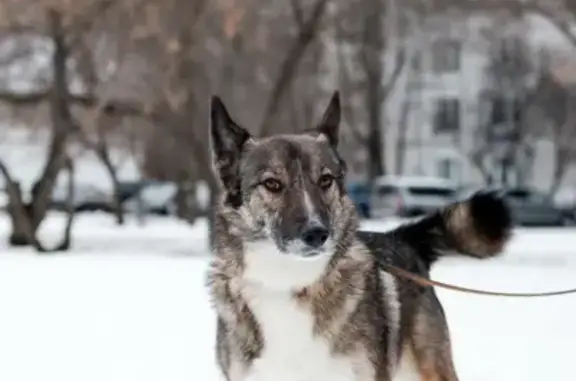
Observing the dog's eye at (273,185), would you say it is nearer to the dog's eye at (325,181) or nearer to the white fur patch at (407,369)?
the dog's eye at (325,181)

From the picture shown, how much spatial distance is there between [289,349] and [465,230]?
1.43 metres

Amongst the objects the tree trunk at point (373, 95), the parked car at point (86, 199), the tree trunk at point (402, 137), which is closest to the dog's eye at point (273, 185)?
the tree trunk at point (373, 95)

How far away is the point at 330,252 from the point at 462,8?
69.5ft

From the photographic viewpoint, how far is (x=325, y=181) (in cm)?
529

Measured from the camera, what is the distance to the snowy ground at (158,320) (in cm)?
976

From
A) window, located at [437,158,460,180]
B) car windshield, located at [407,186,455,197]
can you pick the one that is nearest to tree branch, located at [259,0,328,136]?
car windshield, located at [407,186,455,197]

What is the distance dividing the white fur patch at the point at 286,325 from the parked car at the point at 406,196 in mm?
38686

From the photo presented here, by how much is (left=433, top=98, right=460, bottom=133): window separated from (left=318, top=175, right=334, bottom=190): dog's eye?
58.3 meters

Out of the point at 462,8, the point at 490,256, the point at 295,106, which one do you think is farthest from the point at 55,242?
the point at 490,256

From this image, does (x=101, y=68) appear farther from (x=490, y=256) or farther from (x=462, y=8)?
(x=490, y=256)

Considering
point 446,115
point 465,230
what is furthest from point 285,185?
point 446,115

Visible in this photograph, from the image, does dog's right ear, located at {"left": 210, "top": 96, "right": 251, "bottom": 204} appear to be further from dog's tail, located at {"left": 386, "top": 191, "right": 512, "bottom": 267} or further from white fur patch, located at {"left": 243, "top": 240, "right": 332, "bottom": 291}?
dog's tail, located at {"left": 386, "top": 191, "right": 512, "bottom": 267}

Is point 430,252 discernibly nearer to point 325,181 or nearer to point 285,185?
point 325,181

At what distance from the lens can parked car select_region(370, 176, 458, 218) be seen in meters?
44.5
